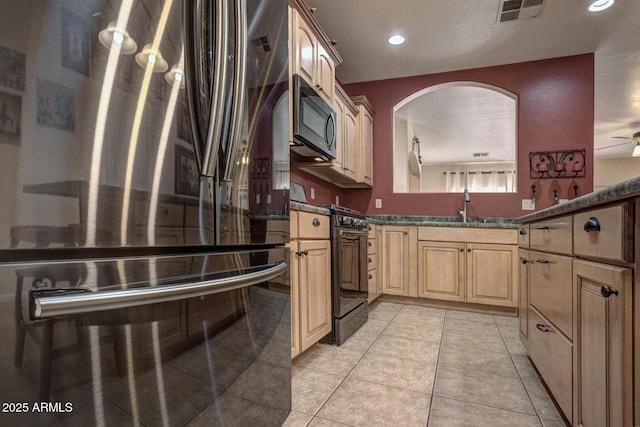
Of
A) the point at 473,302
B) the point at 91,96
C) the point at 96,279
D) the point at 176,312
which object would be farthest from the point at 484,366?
the point at 91,96

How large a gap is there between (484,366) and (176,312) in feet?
6.05

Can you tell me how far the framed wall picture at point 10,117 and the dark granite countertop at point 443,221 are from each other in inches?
111

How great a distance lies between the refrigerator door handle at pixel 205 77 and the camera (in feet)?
2.48

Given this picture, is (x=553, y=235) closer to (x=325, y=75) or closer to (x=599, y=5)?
(x=325, y=75)

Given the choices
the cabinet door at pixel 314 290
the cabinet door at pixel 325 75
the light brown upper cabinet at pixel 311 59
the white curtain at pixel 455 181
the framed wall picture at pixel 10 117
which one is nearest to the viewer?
the framed wall picture at pixel 10 117

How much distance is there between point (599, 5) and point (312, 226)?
292cm

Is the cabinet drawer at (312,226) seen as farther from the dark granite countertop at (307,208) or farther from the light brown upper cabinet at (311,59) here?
the light brown upper cabinet at (311,59)

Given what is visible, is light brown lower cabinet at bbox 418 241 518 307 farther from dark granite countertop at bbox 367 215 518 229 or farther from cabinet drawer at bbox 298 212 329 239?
cabinet drawer at bbox 298 212 329 239

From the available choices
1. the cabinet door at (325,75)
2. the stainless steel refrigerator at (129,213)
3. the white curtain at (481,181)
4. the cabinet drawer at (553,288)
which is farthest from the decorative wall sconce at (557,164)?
the white curtain at (481,181)

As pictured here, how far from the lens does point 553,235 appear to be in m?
1.38

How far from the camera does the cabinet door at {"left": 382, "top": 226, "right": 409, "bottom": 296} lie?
137 inches

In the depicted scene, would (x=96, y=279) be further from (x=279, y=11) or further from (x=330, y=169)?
(x=330, y=169)

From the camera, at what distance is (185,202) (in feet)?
2.46

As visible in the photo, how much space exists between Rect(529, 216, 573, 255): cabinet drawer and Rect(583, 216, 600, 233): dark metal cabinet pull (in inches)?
7.1
